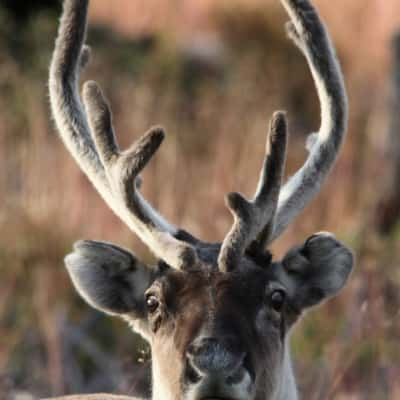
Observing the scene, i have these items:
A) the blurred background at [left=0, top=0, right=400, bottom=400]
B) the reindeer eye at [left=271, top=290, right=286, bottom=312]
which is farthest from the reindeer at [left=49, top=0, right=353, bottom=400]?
the blurred background at [left=0, top=0, right=400, bottom=400]

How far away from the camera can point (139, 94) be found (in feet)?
46.7

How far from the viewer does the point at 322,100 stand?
623cm

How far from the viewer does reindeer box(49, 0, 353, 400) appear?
5.16 meters

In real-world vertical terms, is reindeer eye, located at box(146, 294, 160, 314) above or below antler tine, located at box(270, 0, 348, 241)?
below

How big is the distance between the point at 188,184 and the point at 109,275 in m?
7.23

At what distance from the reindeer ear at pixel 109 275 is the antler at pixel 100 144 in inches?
7.7

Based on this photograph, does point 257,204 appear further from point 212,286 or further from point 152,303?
point 152,303

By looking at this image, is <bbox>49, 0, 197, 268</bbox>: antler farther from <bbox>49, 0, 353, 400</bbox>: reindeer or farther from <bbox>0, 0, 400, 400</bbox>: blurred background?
A: <bbox>0, 0, 400, 400</bbox>: blurred background

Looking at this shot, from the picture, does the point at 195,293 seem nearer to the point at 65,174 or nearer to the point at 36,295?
the point at 36,295

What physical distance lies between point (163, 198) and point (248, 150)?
96 centimetres

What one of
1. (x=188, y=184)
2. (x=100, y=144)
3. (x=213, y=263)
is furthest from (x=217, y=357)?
(x=188, y=184)

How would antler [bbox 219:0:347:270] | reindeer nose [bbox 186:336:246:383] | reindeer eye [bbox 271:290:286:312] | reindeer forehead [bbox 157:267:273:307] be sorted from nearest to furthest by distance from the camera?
reindeer nose [bbox 186:336:246:383]
reindeer forehead [bbox 157:267:273:307]
reindeer eye [bbox 271:290:286:312]
antler [bbox 219:0:347:270]

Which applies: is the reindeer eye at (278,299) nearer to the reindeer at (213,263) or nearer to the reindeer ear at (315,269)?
the reindeer at (213,263)

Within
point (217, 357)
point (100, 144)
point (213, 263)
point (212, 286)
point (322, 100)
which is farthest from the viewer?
point (322, 100)
